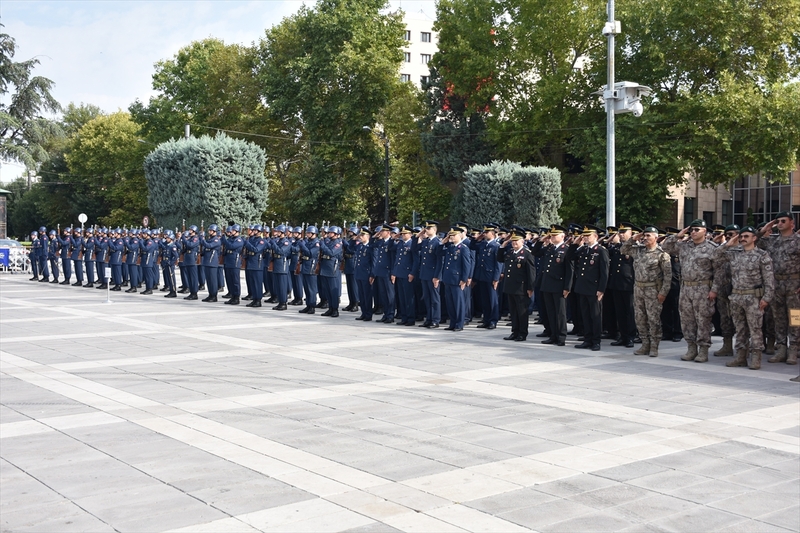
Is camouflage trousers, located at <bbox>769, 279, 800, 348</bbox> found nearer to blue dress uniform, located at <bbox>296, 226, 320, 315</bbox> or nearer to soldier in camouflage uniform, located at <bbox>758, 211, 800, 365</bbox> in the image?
soldier in camouflage uniform, located at <bbox>758, 211, 800, 365</bbox>

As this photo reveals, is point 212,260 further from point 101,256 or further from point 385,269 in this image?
point 101,256

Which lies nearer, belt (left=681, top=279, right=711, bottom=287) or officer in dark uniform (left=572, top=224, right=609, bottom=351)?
belt (left=681, top=279, right=711, bottom=287)

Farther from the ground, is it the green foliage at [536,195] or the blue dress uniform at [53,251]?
the green foliage at [536,195]

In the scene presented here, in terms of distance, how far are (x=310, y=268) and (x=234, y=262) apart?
295 centimetres

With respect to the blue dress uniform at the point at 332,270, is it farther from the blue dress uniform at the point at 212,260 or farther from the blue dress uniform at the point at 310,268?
the blue dress uniform at the point at 212,260

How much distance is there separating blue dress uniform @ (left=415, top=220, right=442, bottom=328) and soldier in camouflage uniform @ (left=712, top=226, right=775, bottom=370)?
5541 millimetres

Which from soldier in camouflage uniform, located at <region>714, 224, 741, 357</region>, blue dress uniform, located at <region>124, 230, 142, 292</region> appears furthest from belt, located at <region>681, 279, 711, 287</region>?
blue dress uniform, located at <region>124, 230, 142, 292</region>

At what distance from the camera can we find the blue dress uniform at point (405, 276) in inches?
657

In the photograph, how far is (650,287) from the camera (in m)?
12.2

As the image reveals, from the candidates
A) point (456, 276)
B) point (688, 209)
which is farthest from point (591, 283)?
point (688, 209)

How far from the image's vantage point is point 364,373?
34.8 ft

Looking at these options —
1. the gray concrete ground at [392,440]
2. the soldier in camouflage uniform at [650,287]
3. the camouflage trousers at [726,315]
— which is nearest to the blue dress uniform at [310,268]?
the gray concrete ground at [392,440]

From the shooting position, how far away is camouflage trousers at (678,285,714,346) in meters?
11.8

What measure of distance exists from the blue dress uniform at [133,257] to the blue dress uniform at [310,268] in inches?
326
